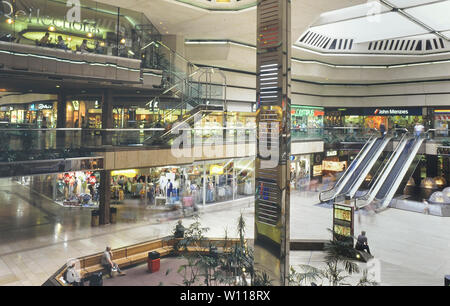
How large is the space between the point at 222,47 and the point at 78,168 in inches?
423

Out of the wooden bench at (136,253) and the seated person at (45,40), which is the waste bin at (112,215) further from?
the seated person at (45,40)

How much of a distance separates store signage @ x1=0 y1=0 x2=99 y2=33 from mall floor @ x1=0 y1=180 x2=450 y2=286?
7057mm

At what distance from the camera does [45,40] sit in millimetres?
11000

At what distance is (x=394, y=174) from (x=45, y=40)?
17.3 m

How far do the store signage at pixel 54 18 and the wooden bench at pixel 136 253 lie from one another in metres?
7.53

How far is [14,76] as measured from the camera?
38.6ft

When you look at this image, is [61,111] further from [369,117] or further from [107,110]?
[369,117]

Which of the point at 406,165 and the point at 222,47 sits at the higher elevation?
the point at 222,47

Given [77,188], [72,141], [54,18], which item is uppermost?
[54,18]

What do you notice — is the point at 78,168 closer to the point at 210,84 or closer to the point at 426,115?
the point at 210,84

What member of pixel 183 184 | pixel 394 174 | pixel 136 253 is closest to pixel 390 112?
pixel 394 174

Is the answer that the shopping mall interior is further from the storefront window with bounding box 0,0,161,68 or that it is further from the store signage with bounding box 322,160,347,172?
the store signage with bounding box 322,160,347,172

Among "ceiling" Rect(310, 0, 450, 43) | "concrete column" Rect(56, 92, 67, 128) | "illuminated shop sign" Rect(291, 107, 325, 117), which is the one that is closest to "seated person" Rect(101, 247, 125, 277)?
"concrete column" Rect(56, 92, 67, 128)
